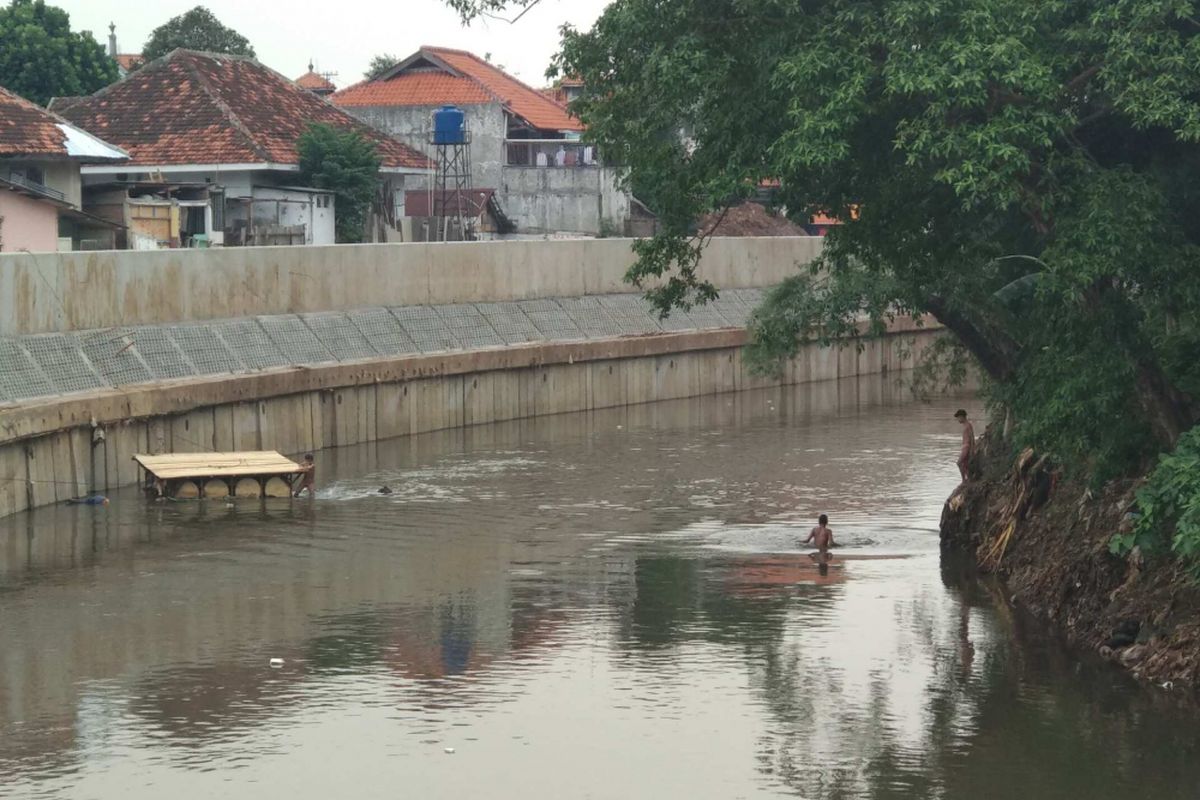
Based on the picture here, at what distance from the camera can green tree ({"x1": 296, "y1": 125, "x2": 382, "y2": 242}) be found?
53.9 metres

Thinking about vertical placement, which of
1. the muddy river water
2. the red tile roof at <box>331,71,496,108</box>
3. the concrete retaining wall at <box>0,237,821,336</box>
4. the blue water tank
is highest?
the red tile roof at <box>331,71,496,108</box>

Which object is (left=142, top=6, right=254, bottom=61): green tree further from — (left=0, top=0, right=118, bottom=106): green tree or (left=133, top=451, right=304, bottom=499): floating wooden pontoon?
(left=133, top=451, right=304, bottom=499): floating wooden pontoon

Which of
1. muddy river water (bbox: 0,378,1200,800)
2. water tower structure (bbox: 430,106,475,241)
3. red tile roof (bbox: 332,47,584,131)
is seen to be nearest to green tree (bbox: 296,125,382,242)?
water tower structure (bbox: 430,106,475,241)

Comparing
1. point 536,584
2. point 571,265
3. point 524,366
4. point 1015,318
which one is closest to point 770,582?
point 536,584

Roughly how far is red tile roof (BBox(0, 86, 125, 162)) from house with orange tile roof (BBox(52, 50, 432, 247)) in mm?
2980

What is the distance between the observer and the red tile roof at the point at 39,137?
42.7 metres

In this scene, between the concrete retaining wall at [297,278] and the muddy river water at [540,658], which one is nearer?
the muddy river water at [540,658]

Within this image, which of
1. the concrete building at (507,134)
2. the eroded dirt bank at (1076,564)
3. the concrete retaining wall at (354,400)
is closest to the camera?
the eroded dirt bank at (1076,564)

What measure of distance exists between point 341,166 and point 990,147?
37.7m

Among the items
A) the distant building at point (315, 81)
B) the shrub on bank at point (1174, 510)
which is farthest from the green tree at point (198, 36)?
the shrub on bank at point (1174, 510)

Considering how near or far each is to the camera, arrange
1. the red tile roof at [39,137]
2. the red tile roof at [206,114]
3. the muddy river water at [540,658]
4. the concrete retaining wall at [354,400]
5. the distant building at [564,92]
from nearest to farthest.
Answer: the muddy river water at [540,658] → the concrete retaining wall at [354,400] → the red tile roof at [39,137] → the red tile roof at [206,114] → the distant building at [564,92]

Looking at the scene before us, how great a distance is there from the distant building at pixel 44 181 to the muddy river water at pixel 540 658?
11.7 metres

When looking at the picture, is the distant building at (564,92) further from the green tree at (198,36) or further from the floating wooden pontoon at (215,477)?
the floating wooden pontoon at (215,477)

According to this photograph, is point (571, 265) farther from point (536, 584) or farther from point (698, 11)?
point (698, 11)
